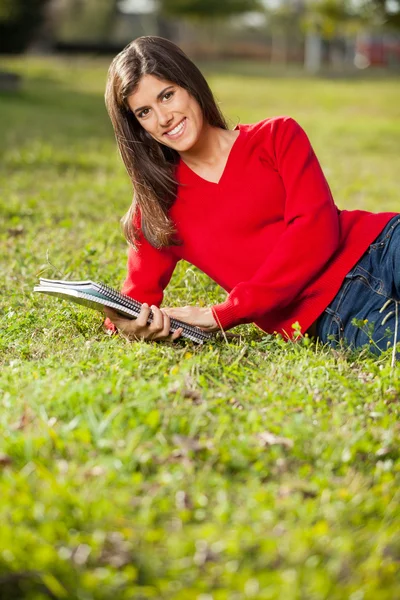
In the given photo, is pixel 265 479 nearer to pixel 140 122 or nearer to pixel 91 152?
pixel 140 122

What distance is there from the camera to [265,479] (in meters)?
2.66

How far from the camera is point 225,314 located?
376cm

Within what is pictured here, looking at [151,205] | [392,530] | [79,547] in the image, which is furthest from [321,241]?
[79,547]

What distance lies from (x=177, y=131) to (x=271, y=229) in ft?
1.95

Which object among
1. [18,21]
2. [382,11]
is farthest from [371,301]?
[18,21]

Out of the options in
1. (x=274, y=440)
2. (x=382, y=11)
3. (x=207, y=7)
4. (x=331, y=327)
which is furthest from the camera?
(x=207, y=7)

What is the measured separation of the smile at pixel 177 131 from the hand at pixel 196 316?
76 centimetres

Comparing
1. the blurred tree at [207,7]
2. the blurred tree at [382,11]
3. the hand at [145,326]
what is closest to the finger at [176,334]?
the hand at [145,326]

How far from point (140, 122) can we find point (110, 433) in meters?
1.54

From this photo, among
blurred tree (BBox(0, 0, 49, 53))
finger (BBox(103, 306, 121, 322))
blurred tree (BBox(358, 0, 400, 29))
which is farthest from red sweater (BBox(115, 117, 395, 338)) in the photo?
blurred tree (BBox(0, 0, 49, 53))

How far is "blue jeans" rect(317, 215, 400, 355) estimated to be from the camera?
369 centimetres

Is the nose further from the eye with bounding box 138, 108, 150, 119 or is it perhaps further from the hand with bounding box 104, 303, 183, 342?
the hand with bounding box 104, 303, 183, 342

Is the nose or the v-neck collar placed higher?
the nose

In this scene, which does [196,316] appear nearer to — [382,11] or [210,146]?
[210,146]
